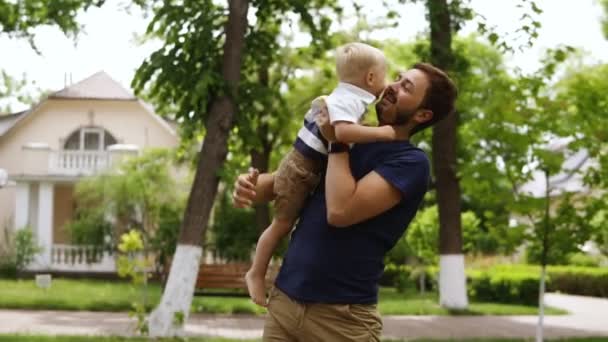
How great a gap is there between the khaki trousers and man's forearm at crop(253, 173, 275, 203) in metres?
0.35

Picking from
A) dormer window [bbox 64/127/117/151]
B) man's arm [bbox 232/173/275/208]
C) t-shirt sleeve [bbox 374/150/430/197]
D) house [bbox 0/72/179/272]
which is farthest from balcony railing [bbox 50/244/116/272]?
t-shirt sleeve [bbox 374/150/430/197]

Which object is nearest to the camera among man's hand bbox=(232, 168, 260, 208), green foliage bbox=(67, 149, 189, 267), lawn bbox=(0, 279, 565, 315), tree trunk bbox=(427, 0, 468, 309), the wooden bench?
man's hand bbox=(232, 168, 260, 208)

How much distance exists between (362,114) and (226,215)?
26572mm

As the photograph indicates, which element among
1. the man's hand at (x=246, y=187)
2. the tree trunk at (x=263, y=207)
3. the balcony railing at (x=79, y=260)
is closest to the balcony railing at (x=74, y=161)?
the balcony railing at (x=79, y=260)

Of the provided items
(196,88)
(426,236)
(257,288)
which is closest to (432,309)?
(426,236)

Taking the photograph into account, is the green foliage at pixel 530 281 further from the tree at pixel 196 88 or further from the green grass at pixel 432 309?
the tree at pixel 196 88

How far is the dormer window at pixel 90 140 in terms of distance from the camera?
35.4 metres

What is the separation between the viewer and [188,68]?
1394 cm

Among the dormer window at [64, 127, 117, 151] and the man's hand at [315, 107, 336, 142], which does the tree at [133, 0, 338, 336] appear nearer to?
the man's hand at [315, 107, 336, 142]

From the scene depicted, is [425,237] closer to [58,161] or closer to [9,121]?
[58,161]

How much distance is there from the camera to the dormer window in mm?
35406

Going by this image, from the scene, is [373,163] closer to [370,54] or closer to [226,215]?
[370,54]

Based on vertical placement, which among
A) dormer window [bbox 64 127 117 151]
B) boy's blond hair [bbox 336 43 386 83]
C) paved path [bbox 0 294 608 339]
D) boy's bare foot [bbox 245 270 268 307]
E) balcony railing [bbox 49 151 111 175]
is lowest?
paved path [bbox 0 294 608 339]

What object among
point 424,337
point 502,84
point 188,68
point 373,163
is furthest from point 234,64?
point 373,163
